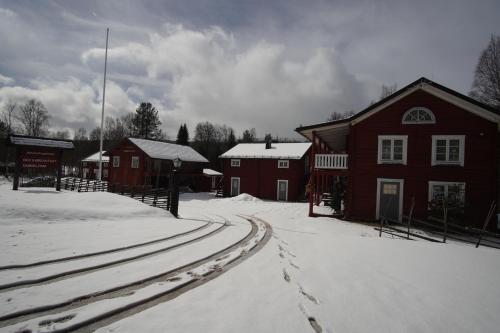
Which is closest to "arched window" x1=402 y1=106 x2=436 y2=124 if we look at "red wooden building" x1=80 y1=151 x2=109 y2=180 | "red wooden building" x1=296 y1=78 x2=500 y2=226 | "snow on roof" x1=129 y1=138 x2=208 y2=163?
"red wooden building" x1=296 y1=78 x2=500 y2=226

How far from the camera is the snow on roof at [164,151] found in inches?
1326

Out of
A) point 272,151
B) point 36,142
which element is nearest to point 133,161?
point 36,142

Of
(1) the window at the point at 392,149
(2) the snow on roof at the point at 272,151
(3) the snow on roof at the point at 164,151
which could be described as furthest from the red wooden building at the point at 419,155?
(3) the snow on roof at the point at 164,151

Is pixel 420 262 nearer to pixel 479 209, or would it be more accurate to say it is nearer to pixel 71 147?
pixel 479 209

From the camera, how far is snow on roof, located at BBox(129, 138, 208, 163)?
33.7 metres

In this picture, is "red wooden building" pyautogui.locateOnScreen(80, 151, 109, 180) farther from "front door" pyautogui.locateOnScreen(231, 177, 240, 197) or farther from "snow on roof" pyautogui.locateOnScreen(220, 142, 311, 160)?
"front door" pyautogui.locateOnScreen(231, 177, 240, 197)

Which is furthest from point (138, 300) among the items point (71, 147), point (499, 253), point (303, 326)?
point (71, 147)

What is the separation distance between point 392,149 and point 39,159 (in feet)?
74.3

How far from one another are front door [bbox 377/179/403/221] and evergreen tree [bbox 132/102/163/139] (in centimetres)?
6237

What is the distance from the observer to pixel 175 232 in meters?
10.7

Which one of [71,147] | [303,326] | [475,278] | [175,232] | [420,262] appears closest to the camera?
[303,326]

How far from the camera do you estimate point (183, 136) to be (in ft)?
241

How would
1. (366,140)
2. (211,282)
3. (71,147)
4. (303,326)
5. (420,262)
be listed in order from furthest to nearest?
(71,147) < (366,140) < (420,262) < (211,282) < (303,326)

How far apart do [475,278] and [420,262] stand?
133cm
